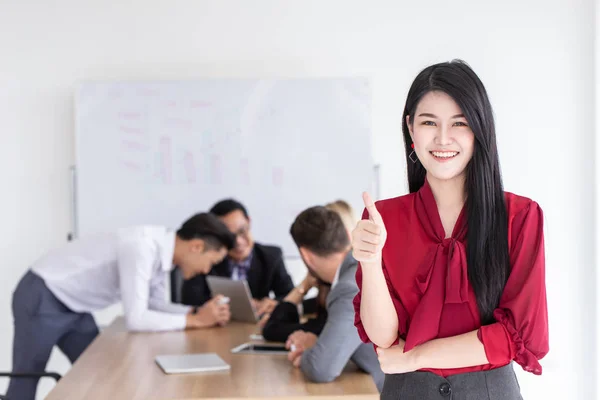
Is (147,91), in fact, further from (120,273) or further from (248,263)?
(120,273)

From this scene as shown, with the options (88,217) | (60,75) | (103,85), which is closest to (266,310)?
(88,217)

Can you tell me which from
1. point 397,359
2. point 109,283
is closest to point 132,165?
point 109,283

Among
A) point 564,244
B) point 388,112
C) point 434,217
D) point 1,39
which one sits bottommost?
point 564,244

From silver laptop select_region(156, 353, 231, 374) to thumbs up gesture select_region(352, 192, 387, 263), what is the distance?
1291mm

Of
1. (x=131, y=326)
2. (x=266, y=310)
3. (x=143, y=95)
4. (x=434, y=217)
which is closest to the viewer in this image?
(x=434, y=217)

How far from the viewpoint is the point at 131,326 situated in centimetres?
318

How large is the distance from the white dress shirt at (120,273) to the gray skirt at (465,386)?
6.43 feet

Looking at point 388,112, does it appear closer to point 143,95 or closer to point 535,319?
Result: point 143,95

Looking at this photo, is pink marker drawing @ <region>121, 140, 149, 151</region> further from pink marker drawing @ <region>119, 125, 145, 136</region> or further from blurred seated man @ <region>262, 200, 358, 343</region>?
blurred seated man @ <region>262, 200, 358, 343</region>

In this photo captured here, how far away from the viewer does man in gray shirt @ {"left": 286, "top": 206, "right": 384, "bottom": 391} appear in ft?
7.41

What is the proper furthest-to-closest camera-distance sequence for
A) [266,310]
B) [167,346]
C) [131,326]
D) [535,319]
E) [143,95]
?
[143,95] < [266,310] < [131,326] < [167,346] < [535,319]

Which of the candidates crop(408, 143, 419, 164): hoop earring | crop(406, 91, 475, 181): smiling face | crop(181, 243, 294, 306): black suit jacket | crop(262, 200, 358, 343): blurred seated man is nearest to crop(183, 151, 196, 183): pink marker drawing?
crop(181, 243, 294, 306): black suit jacket

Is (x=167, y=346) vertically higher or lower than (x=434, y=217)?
lower

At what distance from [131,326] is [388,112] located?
7.40ft
